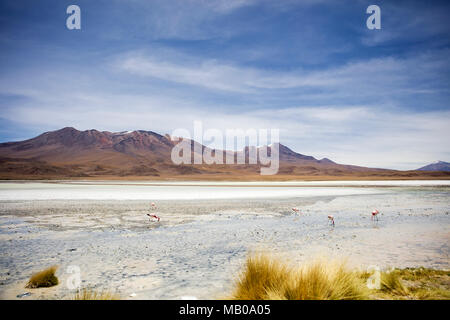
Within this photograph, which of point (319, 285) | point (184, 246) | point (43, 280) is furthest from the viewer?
point (184, 246)

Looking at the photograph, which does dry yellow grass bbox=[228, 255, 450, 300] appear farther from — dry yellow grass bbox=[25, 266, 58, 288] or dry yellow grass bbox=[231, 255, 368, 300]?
dry yellow grass bbox=[25, 266, 58, 288]

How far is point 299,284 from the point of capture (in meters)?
3.97

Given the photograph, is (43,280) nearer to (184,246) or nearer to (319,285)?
(184,246)

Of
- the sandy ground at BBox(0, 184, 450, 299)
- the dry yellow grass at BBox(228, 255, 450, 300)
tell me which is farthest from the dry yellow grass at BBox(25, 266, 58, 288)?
the dry yellow grass at BBox(228, 255, 450, 300)

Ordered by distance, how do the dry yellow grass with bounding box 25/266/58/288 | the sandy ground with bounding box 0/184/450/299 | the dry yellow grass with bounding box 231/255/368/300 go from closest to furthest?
the dry yellow grass with bounding box 231/255/368/300
the dry yellow grass with bounding box 25/266/58/288
the sandy ground with bounding box 0/184/450/299

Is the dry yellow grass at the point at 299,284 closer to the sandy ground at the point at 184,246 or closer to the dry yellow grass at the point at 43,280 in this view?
the sandy ground at the point at 184,246

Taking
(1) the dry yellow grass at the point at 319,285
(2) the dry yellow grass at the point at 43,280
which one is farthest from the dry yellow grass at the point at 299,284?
(2) the dry yellow grass at the point at 43,280

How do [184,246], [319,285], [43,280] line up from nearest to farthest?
[319,285] → [43,280] → [184,246]

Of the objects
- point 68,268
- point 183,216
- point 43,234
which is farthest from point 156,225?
point 68,268

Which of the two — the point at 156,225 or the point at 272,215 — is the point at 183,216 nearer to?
the point at 156,225

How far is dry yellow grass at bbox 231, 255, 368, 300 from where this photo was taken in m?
3.92

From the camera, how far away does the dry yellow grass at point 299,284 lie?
3.92m

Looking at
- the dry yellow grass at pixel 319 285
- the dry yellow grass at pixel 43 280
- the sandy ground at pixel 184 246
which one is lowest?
the sandy ground at pixel 184 246

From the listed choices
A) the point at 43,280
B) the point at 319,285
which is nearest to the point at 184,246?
the point at 43,280
